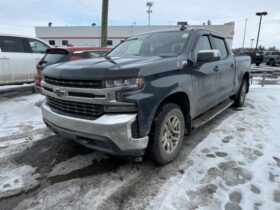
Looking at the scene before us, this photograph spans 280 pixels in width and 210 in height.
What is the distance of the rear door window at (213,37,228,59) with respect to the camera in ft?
15.4

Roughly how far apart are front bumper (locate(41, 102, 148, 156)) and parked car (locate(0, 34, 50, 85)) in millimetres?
5968

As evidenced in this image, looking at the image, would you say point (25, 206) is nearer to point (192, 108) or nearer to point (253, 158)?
point (192, 108)

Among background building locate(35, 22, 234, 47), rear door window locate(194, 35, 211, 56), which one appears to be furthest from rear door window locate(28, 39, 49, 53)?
background building locate(35, 22, 234, 47)

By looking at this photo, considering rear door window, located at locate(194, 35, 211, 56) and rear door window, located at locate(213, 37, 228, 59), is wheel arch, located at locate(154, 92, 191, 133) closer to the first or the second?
rear door window, located at locate(194, 35, 211, 56)

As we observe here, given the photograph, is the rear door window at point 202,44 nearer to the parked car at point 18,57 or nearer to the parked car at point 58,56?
the parked car at point 58,56

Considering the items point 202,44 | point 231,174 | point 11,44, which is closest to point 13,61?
point 11,44

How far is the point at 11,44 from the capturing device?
7863 mm

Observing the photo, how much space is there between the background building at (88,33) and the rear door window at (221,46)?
108 feet

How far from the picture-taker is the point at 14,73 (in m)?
7.91

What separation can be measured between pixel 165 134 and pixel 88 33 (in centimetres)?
3737

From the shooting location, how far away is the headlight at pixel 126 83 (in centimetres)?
253

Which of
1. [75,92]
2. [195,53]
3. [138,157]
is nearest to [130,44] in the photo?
[195,53]

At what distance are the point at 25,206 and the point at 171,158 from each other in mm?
1825

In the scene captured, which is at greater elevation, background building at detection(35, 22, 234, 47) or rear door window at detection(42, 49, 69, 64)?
background building at detection(35, 22, 234, 47)
